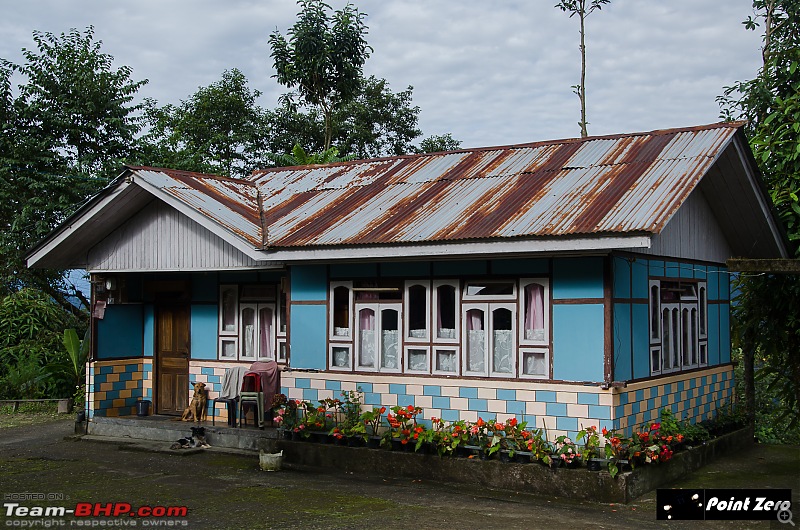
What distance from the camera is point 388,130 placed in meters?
33.6

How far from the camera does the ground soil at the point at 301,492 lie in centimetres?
834

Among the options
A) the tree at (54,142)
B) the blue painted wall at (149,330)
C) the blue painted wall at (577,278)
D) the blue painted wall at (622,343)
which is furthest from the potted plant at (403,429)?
the tree at (54,142)

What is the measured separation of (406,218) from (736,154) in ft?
14.7

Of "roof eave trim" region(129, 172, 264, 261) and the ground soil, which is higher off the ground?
"roof eave trim" region(129, 172, 264, 261)

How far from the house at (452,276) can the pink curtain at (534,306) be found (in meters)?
0.02

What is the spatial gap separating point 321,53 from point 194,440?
15.6 m

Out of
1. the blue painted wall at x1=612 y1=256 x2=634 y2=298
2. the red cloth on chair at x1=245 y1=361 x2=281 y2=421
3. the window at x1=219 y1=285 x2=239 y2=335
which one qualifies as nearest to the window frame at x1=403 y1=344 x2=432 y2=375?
the blue painted wall at x1=612 y1=256 x2=634 y2=298

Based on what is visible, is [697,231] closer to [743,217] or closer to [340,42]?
[743,217]

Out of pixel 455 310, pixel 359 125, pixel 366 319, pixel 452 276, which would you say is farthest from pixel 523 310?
pixel 359 125

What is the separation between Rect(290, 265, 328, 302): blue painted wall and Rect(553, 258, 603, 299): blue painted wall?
3399mm

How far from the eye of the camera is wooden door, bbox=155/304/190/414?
14258 mm

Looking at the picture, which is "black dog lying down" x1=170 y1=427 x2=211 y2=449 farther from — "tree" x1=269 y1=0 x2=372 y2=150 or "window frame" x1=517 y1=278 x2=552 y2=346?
"tree" x1=269 y1=0 x2=372 y2=150

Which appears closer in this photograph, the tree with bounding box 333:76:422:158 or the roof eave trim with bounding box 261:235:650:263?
the roof eave trim with bounding box 261:235:650:263

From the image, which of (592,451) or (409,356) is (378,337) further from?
(592,451)
